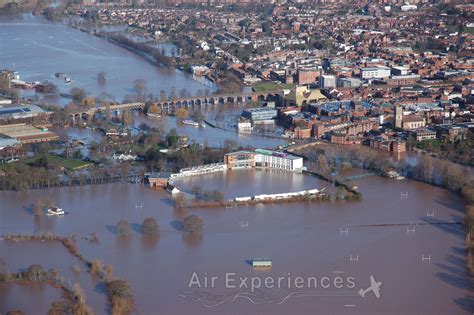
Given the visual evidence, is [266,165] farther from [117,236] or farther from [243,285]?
[243,285]

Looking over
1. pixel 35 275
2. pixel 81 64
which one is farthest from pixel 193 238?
pixel 81 64

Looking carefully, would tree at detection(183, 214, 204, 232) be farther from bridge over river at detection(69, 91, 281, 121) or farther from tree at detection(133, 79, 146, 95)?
tree at detection(133, 79, 146, 95)

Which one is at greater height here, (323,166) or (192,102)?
(323,166)

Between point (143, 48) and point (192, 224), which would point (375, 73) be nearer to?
→ point (143, 48)

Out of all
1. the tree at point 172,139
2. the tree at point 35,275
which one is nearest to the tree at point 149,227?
the tree at point 35,275

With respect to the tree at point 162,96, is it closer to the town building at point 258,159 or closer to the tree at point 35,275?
the town building at point 258,159

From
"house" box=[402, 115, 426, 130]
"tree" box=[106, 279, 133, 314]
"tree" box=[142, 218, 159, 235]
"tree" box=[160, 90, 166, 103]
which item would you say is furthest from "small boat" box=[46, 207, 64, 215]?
"tree" box=[160, 90, 166, 103]
